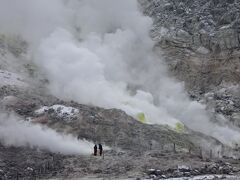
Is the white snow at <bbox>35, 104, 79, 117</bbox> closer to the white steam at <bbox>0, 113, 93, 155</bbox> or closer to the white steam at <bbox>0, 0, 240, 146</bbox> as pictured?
the white steam at <bbox>0, 113, 93, 155</bbox>

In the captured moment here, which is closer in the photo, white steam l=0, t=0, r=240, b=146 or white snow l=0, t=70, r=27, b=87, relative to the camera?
white snow l=0, t=70, r=27, b=87

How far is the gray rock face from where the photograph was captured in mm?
62969

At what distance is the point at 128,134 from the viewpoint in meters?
42.4

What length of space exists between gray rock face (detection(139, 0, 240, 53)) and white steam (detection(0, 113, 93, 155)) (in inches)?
1046

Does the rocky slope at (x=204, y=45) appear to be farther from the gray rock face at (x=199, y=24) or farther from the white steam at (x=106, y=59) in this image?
the white steam at (x=106, y=59)

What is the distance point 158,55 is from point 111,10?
8913 mm

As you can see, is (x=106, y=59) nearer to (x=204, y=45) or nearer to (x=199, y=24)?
(x=204, y=45)

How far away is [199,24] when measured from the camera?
2571 inches

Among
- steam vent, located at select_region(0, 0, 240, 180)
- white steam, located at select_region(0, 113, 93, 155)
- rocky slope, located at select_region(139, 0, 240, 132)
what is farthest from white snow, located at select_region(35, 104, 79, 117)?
rocky slope, located at select_region(139, 0, 240, 132)

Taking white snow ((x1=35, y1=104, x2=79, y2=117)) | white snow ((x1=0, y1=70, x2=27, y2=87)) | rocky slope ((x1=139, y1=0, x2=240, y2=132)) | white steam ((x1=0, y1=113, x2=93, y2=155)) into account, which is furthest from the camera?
rocky slope ((x1=139, y1=0, x2=240, y2=132))

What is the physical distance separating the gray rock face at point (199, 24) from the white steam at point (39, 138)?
26.6m

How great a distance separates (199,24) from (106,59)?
11657 mm

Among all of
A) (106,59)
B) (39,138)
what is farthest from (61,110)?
(106,59)

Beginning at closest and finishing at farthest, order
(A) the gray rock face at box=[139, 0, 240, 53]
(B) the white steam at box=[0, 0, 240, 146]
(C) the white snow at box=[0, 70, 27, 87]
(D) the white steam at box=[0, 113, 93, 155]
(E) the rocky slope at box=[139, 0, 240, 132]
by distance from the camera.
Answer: (D) the white steam at box=[0, 113, 93, 155]
(C) the white snow at box=[0, 70, 27, 87]
(B) the white steam at box=[0, 0, 240, 146]
(E) the rocky slope at box=[139, 0, 240, 132]
(A) the gray rock face at box=[139, 0, 240, 53]
